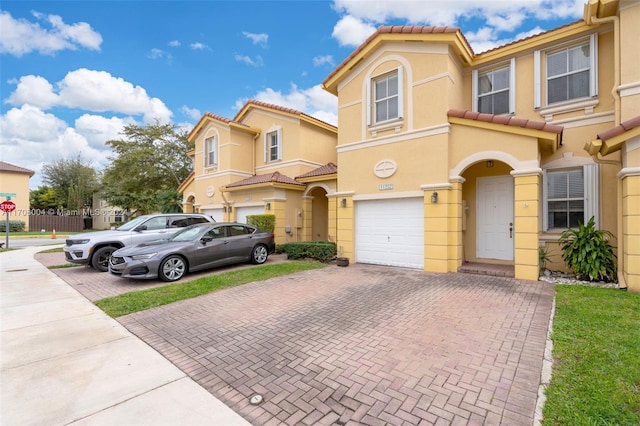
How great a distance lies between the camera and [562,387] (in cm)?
286

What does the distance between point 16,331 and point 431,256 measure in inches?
354

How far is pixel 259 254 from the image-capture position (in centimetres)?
1027

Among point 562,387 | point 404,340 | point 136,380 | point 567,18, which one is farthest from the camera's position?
point 567,18

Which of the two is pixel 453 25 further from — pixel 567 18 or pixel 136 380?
pixel 136 380

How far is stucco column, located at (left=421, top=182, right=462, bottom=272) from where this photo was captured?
8453mm

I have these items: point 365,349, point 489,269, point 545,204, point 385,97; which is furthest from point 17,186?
point 545,204

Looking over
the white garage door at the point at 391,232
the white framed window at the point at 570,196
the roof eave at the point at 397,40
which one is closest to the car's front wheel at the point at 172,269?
the white garage door at the point at 391,232

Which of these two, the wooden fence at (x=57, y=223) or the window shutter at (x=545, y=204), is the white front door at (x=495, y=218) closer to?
the window shutter at (x=545, y=204)

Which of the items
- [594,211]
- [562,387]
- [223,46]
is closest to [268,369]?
[562,387]

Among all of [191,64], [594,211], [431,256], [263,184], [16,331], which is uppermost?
[191,64]

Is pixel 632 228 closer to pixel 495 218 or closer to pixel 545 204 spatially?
pixel 545 204

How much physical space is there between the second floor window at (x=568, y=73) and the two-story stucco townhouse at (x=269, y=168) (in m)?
7.39

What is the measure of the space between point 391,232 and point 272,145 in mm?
8631

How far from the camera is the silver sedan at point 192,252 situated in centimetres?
771
